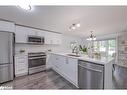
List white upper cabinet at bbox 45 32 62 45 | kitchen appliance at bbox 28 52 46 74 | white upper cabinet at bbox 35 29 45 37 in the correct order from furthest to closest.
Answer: white upper cabinet at bbox 45 32 62 45 → white upper cabinet at bbox 35 29 45 37 → kitchen appliance at bbox 28 52 46 74

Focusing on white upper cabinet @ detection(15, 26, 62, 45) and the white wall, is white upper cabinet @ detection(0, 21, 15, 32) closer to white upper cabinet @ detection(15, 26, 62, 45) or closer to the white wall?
white upper cabinet @ detection(15, 26, 62, 45)

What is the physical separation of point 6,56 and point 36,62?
4.41 ft

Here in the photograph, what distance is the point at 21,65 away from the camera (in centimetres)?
358

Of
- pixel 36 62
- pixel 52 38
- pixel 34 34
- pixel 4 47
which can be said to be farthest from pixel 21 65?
pixel 52 38

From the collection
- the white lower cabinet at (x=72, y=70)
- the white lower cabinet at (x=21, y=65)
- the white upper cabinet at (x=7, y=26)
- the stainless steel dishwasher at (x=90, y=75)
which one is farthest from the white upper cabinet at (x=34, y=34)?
the stainless steel dishwasher at (x=90, y=75)

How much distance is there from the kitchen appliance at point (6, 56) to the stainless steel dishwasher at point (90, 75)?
91.6 inches

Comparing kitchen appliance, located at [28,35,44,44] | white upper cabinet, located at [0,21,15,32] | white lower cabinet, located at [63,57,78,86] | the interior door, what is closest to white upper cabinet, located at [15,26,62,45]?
kitchen appliance, located at [28,35,44,44]

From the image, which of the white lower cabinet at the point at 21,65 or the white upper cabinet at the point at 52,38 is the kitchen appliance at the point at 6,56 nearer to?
the white lower cabinet at the point at 21,65

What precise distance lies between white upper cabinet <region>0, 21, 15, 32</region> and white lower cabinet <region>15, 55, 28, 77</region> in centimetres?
107

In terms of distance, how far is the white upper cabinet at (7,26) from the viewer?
2.93 metres

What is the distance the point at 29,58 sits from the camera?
3838 millimetres

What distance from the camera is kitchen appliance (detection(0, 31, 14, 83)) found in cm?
286

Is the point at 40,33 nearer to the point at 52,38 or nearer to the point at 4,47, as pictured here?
the point at 52,38
